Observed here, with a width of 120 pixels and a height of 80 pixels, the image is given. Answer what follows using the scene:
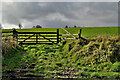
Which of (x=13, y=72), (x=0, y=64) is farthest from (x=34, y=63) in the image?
(x=0, y=64)

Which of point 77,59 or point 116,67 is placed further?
point 77,59

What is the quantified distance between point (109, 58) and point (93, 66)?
6.11 feet

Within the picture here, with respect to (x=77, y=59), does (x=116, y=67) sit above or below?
below

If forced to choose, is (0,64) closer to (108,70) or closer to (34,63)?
(34,63)

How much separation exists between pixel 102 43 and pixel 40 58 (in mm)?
6620

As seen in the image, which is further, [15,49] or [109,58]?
[15,49]

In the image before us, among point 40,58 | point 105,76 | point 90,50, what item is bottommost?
point 105,76

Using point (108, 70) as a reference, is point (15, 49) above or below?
above

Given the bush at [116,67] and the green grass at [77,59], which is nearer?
the green grass at [77,59]

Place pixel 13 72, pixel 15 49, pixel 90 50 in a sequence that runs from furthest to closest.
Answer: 1. pixel 15 49
2. pixel 90 50
3. pixel 13 72

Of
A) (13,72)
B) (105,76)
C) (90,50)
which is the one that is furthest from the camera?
(90,50)

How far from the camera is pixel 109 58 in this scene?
38.2ft

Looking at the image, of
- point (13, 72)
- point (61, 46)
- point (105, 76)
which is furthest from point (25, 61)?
point (105, 76)

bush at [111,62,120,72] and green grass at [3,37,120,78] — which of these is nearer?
green grass at [3,37,120,78]
